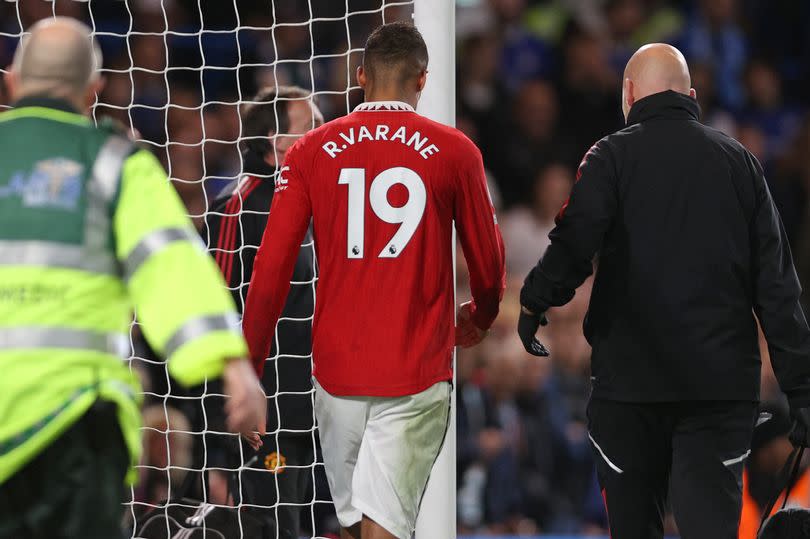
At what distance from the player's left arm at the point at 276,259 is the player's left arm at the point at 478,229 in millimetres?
432

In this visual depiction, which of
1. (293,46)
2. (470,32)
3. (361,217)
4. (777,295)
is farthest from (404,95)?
(470,32)

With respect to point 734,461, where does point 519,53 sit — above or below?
above

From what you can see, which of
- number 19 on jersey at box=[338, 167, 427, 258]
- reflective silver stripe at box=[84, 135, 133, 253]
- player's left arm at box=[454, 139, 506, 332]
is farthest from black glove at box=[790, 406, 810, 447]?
reflective silver stripe at box=[84, 135, 133, 253]

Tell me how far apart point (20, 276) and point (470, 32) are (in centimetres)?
605

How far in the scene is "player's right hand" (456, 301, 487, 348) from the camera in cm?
384

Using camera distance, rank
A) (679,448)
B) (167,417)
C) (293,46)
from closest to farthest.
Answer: (679,448) < (167,417) < (293,46)

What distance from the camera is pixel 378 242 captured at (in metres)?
3.54

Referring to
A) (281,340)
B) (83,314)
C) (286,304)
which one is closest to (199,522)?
(281,340)

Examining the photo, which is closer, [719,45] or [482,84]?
[482,84]

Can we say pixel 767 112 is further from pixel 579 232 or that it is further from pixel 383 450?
pixel 383 450

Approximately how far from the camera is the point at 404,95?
3660 millimetres

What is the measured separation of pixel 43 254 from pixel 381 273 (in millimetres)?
1252

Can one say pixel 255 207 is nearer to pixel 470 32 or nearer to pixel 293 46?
pixel 293 46

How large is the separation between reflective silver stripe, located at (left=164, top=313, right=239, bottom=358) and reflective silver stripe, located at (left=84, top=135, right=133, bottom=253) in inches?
10.3
